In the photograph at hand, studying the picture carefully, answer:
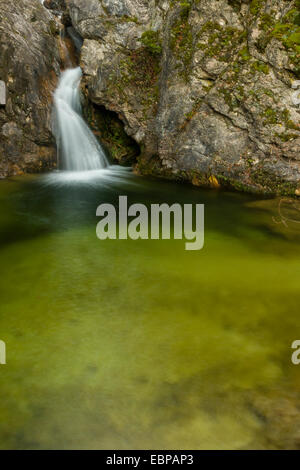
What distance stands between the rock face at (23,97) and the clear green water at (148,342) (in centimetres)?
609

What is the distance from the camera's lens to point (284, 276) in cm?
406

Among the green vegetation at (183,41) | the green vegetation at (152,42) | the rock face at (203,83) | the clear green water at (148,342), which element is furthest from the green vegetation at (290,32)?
the clear green water at (148,342)

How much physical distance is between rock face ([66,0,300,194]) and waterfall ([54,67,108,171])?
3.78ft

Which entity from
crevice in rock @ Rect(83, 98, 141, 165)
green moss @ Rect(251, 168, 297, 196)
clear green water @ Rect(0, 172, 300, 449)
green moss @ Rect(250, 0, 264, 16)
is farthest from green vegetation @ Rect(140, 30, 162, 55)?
clear green water @ Rect(0, 172, 300, 449)

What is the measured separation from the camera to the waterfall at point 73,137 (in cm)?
1151

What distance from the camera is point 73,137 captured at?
38.7 feet

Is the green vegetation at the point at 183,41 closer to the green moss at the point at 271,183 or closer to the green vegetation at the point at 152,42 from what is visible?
the green vegetation at the point at 152,42

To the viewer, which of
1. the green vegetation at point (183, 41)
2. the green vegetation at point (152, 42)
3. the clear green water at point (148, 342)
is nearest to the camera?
the clear green water at point (148, 342)

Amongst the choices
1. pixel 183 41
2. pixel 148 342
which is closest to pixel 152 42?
pixel 183 41

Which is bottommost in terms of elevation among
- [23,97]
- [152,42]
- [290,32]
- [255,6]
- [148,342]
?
[148,342]

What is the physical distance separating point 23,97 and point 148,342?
10755mm

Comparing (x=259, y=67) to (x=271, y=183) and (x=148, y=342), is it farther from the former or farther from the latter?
(x=148, y=342)
